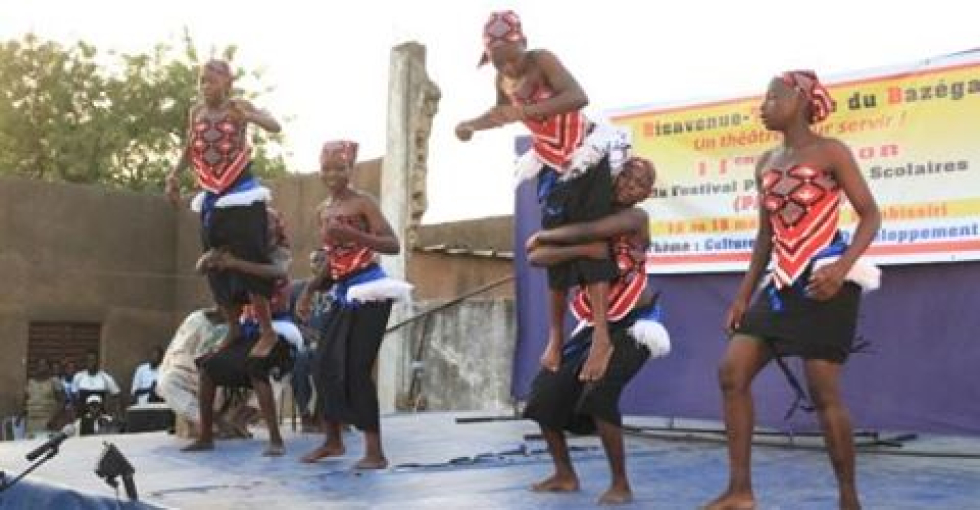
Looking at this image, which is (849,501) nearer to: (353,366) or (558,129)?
(558,129)

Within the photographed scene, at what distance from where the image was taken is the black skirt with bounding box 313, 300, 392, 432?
5.49m

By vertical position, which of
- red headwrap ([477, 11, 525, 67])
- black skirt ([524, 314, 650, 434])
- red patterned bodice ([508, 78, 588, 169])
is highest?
red headwrap ([477, 11, 525, 67])

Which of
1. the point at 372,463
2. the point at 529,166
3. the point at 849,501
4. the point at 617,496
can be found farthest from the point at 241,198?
the point at 849,501

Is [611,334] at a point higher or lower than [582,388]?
higher

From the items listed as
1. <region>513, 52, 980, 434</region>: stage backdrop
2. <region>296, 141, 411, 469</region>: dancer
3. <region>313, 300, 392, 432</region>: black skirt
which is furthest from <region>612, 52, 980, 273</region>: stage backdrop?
<region>313, 300, 392, 432</region>: black skirt

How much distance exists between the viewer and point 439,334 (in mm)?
12094

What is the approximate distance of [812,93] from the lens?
397 cm

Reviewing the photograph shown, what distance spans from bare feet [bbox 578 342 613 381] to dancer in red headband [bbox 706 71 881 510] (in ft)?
1.77

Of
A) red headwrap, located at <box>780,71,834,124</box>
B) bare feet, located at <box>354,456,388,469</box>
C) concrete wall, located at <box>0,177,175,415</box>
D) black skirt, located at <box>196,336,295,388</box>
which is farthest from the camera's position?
concrete wall, located at <box>0,177,175,415</box>

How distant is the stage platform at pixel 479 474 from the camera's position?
4254 mm

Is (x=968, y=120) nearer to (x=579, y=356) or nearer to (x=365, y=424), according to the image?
(x=579, y=356)

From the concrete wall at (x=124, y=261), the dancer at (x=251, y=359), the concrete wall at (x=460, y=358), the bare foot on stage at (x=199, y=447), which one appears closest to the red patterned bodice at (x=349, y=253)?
the dancer at (x=251, y=359)

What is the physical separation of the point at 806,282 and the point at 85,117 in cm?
2451

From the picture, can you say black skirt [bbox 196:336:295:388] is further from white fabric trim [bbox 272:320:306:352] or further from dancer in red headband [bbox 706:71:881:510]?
dancer in red headband [bbox 706:71:881:510]
